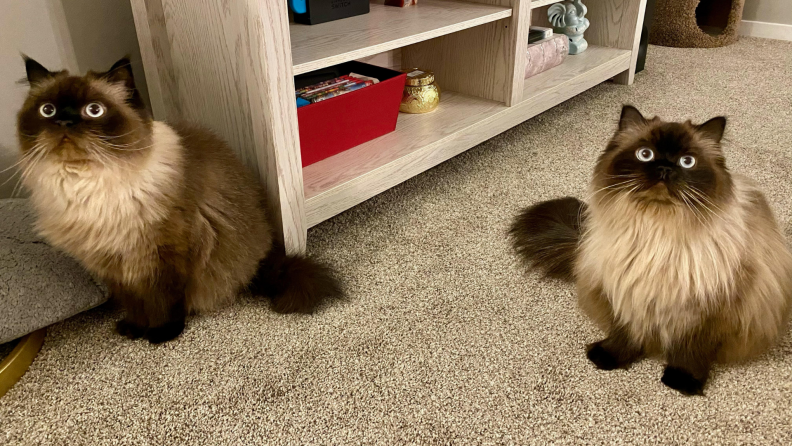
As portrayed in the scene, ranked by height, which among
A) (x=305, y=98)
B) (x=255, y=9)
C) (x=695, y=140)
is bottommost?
(x=305, y=98)

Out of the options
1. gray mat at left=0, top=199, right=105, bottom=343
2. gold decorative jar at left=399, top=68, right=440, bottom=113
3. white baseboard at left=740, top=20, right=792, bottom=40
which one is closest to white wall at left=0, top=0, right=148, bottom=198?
gray mat at left=0, top=199, right=105, bottom=343

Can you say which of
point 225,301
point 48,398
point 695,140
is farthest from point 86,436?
point 695,140

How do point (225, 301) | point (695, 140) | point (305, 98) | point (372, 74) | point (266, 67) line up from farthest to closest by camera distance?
point (372, 74) → point (305, 98) → point (225, 301) → point (266, 67) → point (695, 140)

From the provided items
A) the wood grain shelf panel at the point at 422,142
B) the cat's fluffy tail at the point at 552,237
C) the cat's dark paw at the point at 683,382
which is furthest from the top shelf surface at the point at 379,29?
the cat's dark paw at the point at 683,382

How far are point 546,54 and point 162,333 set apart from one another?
1737 mm

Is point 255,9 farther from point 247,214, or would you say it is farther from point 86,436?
point 86,436

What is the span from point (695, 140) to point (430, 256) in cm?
67

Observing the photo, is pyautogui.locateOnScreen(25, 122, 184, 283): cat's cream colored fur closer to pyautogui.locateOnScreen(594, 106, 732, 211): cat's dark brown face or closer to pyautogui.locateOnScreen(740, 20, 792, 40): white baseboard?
pyautogui.locateOnScreen(594, 106, 732, 211): cat's dark brown face

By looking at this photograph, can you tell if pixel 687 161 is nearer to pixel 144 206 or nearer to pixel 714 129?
pixel 714 129

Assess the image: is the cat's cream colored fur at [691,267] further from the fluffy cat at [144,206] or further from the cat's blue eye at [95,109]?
the cat's blue eye at [95,109]

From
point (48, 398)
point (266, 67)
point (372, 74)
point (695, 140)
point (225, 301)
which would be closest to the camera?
point (695, 140)

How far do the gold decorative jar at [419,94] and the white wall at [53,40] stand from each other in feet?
2.54

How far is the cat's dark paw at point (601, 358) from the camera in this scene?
1.06 meters

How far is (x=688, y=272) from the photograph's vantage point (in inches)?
35.2
